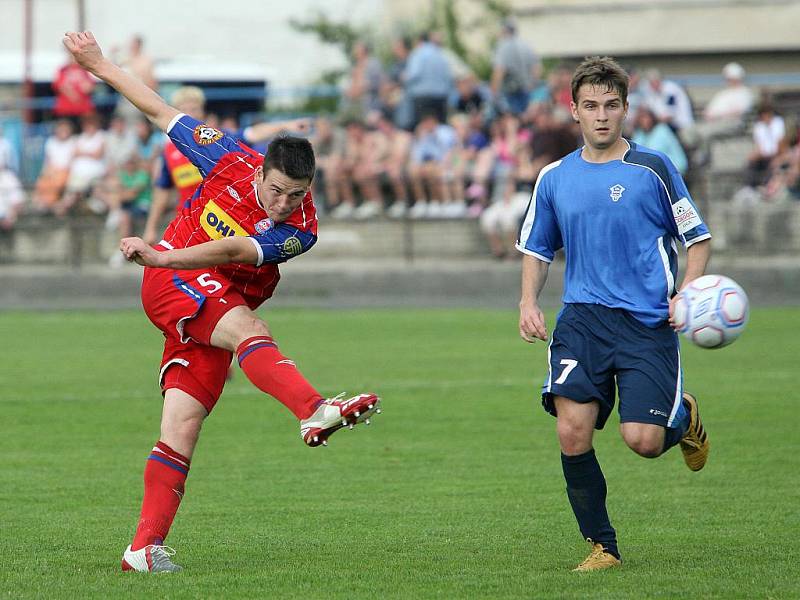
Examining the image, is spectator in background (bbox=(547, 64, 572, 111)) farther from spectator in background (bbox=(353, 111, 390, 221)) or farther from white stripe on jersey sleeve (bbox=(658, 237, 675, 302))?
white stripe on jersey sleeve (bbox=(658, 237, 675, 302))

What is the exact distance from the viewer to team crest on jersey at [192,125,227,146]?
636cm

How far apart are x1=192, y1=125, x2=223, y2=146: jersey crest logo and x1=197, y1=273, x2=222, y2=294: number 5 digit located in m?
0.60

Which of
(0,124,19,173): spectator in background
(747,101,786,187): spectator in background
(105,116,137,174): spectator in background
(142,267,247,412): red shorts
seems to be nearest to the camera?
(142,267,247,412): red shorts

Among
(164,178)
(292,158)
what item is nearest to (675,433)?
(292,158)

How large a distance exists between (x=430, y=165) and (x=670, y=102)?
3.72 meters

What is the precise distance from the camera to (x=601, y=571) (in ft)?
19.5

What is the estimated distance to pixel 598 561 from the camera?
19.7 ft

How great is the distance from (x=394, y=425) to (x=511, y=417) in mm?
928

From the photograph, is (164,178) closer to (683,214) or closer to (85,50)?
(85,50)

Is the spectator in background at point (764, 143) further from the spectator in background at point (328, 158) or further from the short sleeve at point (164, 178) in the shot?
the short sleeve at point (164, 178)

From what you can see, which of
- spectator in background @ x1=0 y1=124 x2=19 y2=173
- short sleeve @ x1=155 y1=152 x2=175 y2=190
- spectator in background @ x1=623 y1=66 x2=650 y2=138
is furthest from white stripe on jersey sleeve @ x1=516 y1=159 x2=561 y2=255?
spectator in background @ x1=0 y1=124 x2=19 y2=173

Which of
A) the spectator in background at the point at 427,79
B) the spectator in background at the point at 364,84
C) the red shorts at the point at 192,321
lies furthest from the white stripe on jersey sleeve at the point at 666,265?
the spectator in background at the point at 364,84

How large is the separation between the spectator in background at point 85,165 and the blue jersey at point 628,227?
57.5 ft

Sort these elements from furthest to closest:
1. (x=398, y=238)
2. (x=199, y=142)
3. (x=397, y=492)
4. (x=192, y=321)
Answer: (x=398, y=238)
(x=397, y=492)
(x=199, y=142)
(x=192, y=321)
